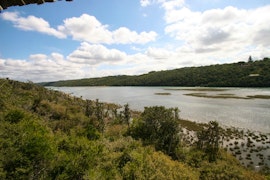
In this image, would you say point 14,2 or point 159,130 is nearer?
point 14,2

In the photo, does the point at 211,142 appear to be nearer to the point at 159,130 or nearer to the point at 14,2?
the point at 159,130

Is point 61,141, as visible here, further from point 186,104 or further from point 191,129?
point 186,104

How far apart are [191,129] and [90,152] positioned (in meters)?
37.5

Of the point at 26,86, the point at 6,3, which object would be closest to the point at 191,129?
the point at 6,3

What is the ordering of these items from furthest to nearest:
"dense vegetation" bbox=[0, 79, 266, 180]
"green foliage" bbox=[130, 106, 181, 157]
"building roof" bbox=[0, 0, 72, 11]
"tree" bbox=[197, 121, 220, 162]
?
"green foliage" bbox=[130, 106, 181, 157], "tree" bbox=[197, 121, 220, 162], "dense vegetation" bbox=[0, 79, 266, 180], "building roof" bbox=[0, 0, 72, 11]

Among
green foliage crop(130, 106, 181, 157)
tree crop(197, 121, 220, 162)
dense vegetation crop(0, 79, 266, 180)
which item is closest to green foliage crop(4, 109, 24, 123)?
dense vegetation crop(0, 79, 266, 180)

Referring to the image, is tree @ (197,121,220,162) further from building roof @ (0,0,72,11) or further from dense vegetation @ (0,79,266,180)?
building roof @ (0,0,72,11)

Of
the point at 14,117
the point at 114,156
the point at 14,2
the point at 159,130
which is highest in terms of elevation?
the point at 14,2

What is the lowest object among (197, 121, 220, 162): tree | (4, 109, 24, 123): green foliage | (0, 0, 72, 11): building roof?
(197, 121, 220, 162): tree

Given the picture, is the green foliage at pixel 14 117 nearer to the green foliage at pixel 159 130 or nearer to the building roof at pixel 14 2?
the green foliage at pixel 159 130

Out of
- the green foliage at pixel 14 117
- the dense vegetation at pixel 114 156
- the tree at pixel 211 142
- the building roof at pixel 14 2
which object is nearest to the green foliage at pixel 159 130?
the dense vegetation at pixel 114 156

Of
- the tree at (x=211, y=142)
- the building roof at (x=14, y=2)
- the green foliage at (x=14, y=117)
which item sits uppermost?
the building roof at (x=14, y=2)

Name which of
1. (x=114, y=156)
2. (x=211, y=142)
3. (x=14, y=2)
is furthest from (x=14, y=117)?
(x=14, y=2)

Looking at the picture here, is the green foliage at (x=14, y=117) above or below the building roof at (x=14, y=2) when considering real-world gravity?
below
